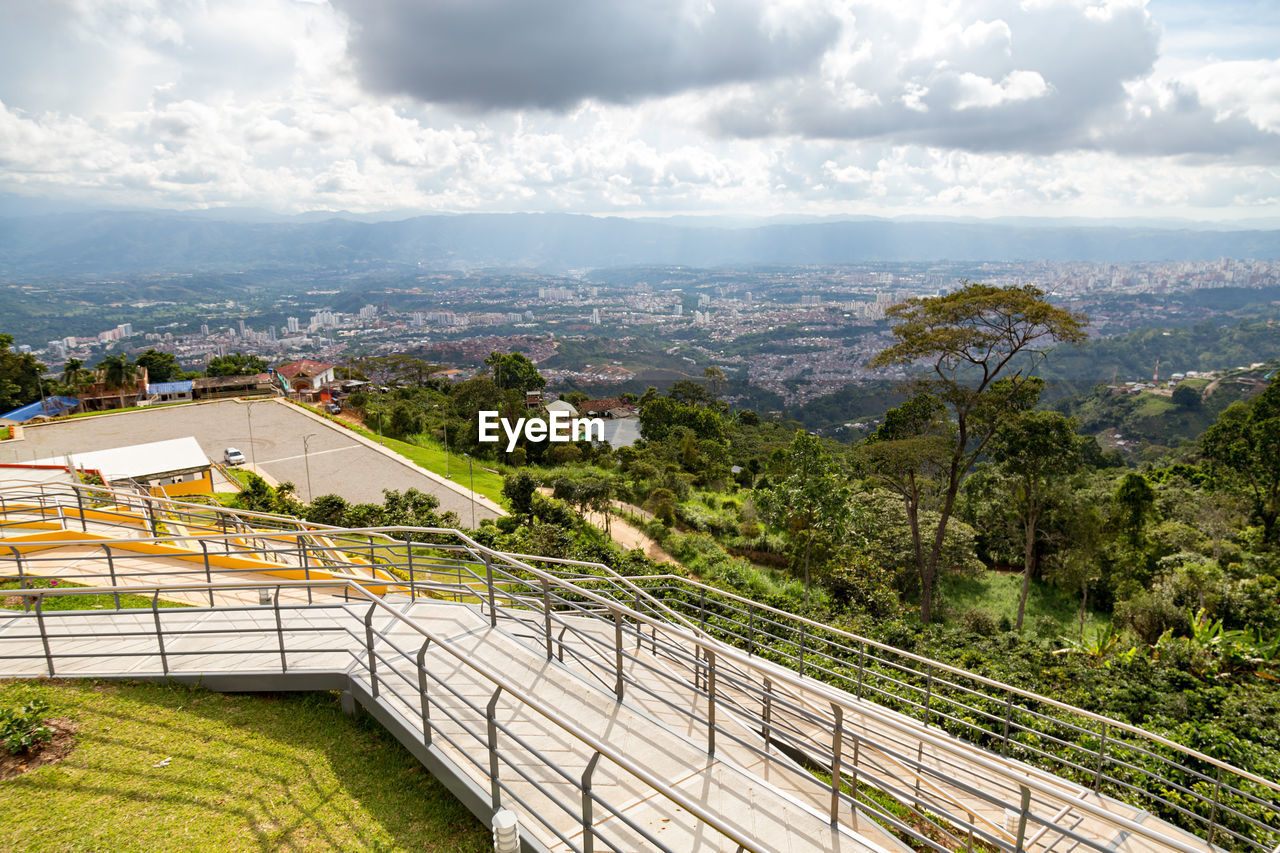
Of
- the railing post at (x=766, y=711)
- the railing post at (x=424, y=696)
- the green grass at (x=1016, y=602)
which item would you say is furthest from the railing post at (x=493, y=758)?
the green grass at (x=1016, y=602)

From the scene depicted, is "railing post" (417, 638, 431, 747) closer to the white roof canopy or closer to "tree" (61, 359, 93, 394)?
the white roof canopy

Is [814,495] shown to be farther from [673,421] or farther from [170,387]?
[170,387]

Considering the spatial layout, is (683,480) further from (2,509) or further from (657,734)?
(657,734)

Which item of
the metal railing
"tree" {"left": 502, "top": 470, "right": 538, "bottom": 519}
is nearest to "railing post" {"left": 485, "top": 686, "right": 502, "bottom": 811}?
the metal railing

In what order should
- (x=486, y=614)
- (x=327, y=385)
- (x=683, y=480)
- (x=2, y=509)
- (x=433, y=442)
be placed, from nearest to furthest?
1. (x=486, y=614)
2. (x=2, y=509)
3. (x=683, y=480)
4. (x=433, y=442)
5. (x=327, y=385)

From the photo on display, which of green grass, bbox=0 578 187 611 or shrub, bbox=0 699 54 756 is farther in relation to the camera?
green grass, bbox=0 578 187 611

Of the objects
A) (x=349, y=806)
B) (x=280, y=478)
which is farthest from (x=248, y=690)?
(x=280, y=478)
